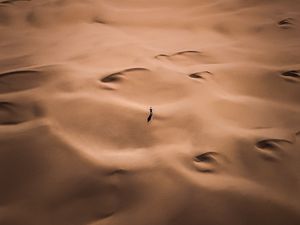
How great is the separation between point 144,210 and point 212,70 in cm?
90

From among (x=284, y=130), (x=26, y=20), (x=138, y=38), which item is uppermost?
(x=26, y=20)

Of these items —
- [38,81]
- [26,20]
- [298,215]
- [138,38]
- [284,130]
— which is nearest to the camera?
[298,215]

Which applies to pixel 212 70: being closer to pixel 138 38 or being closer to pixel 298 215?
pixel 138 38

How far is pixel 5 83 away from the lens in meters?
1.52

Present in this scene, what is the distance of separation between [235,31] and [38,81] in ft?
4.48

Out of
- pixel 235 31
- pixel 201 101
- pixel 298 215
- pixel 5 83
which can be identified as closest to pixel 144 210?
pixel 298 215

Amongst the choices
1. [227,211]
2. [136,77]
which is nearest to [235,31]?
[136,77]

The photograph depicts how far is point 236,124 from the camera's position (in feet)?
4.21

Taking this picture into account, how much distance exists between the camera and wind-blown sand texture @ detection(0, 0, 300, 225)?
98 centimetres

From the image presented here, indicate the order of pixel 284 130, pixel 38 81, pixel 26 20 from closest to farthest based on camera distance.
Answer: pixel 284 130
pixel 38 81
pixel 26 20

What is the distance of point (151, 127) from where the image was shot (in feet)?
4.08

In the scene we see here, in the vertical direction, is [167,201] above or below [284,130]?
below

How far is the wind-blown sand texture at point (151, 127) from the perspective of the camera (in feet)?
3.22

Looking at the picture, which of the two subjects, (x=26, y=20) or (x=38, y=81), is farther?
(x=26, y=20)
